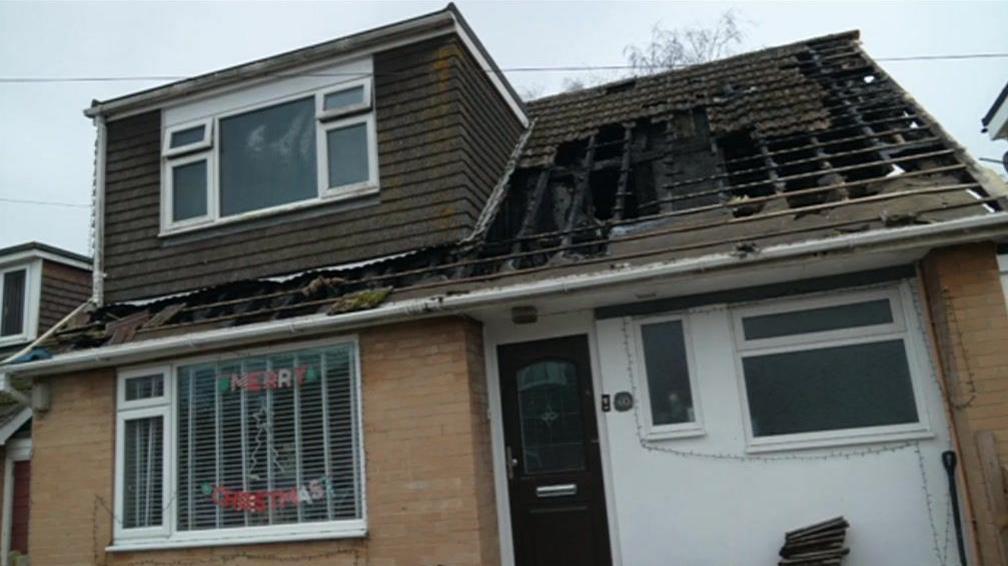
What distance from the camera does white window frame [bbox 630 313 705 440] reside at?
20.4 ft

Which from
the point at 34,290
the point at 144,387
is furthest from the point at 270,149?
the point at 34,290

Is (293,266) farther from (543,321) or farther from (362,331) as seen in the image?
(543,321)

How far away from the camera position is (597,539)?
251 inches

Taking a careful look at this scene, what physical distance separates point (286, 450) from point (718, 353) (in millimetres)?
3933

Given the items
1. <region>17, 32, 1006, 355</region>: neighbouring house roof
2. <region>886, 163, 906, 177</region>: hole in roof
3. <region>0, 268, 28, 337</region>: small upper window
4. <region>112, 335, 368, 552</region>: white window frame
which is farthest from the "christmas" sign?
<region>0, 268, 28, 337</region>: small upper window

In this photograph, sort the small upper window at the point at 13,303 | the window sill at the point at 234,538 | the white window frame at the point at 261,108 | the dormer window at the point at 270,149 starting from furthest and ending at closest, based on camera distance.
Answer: the small upper window at the point at 13,303 → the dormer window at the point at 270,149 → the white window frame at the point at 261,108 → the window sill at the point at 234,538

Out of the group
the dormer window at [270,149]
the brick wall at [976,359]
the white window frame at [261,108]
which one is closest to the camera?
the brick wall at [976,359]

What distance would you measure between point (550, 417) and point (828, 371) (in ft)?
7.71

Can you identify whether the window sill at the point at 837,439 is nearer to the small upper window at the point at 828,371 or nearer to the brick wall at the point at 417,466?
the small upper window at the point at 828,371

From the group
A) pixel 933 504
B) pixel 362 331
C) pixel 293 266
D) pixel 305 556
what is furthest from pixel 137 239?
pixel 933 504

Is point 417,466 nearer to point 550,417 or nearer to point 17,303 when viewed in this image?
point 550,417

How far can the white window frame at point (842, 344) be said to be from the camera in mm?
5781

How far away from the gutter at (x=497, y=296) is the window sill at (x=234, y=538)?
169 cm

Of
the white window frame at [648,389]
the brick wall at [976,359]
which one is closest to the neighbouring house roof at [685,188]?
the brick wall at [976,359]
